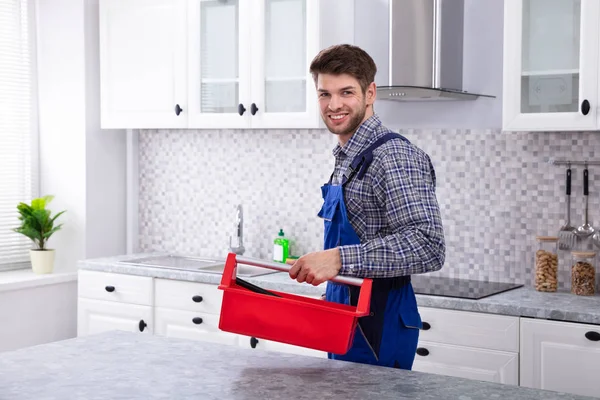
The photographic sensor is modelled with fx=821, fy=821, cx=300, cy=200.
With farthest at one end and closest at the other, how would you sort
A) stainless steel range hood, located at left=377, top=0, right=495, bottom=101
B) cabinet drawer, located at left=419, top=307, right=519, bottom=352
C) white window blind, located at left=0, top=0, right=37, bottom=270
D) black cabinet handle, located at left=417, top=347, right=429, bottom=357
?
white window blind, located at left=0, top=0, right=37, bottom=270 < stainless steel range hood, located at left=377, top=0, right=495, bottom=101 < black cabinet handle, located at left=417, top=347, right=429, bottom=357 < cabinet drawer, located at left=419, top=307, right=519, bottom=352

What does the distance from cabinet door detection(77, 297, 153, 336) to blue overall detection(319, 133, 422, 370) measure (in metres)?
1.98

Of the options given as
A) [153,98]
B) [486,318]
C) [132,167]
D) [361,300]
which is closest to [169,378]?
[361,300]

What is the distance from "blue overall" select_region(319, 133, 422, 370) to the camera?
2.22m

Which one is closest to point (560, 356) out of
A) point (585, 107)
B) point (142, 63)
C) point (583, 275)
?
point (583, 275)

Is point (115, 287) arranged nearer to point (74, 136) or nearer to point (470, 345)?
point (74, 136)

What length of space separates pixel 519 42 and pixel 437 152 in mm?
722

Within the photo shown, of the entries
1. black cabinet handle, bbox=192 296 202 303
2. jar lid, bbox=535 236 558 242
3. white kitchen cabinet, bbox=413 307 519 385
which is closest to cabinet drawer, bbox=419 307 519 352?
white kitchen cabinet, bbox=413 307 519 385

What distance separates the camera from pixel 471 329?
313 centimetres

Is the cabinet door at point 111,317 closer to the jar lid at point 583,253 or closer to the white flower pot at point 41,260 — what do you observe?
the white flower pot at point 41,260

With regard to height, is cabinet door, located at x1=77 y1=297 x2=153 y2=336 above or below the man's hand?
below

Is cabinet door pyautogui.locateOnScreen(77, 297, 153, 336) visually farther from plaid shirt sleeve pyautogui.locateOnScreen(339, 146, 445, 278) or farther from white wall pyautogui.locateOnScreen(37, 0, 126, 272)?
plaid shirt sleeve pyautogui.locateOnScreen(339, 146, 445, 278)

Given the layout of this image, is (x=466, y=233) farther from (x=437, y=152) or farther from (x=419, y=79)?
(x=419, y=79)

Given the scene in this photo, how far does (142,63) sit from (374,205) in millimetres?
2452

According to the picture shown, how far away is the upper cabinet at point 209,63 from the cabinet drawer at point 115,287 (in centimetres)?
82
